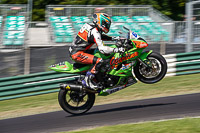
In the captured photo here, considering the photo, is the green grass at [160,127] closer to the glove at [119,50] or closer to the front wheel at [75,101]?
the front wheel at [75,101]

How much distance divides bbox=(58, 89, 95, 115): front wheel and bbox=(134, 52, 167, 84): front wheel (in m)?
1.13

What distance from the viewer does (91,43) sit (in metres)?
7.00

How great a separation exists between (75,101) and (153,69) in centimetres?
177

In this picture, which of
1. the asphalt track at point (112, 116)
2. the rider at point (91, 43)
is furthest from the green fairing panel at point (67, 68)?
the asphalt track at point (112, 116)

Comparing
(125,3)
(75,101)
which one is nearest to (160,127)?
(75,101)

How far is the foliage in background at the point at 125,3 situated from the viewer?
2403 cm

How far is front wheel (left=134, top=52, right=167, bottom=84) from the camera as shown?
23.4ft

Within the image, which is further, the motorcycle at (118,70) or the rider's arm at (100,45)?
the motorcycle at (118,70)

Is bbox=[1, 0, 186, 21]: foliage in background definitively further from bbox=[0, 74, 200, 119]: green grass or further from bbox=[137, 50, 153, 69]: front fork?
bbox=[137, 50, 153, 69]: front fork

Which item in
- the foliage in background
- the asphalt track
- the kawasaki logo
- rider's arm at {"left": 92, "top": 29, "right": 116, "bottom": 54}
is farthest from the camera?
the foliage in background

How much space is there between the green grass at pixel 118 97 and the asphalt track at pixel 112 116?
3.01 ft

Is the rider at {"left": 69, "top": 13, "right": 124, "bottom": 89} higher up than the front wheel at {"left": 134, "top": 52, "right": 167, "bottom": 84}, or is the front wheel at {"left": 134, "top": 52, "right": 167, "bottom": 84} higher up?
the rider at {"left": 69, "top": 13, "right": 124, "bottom": 89}

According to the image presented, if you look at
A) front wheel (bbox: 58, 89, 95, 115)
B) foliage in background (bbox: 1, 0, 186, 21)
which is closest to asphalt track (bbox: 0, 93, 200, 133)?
front wheel (bbox: 58, 89, 95, 115)

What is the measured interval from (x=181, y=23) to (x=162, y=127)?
961cm
